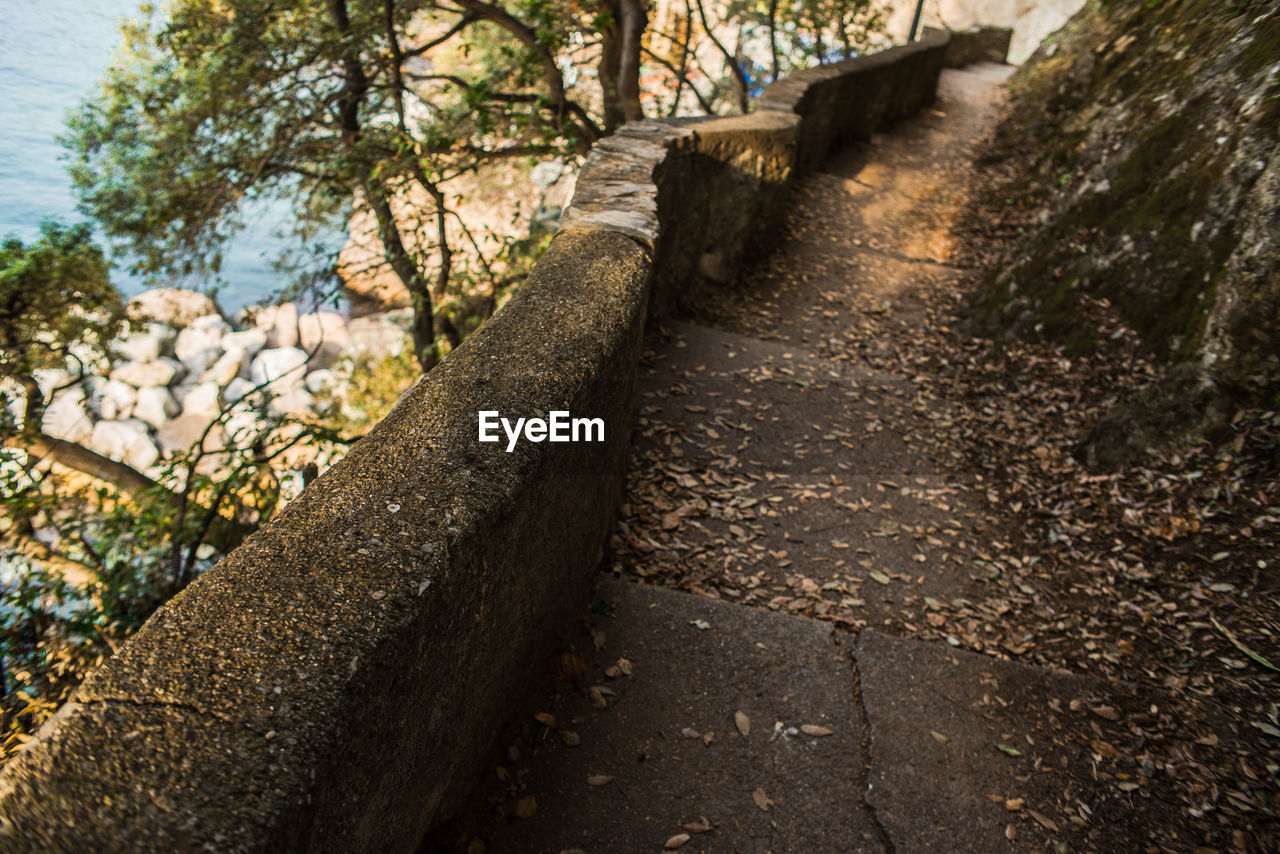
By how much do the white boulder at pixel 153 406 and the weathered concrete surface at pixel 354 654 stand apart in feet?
63.4

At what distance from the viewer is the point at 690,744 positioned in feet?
8.47

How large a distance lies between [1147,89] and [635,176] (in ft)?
13.4

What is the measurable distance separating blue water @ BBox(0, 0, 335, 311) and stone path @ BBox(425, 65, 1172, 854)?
475 centimetres

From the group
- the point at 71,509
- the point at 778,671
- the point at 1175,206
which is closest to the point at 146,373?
the point at 71,509

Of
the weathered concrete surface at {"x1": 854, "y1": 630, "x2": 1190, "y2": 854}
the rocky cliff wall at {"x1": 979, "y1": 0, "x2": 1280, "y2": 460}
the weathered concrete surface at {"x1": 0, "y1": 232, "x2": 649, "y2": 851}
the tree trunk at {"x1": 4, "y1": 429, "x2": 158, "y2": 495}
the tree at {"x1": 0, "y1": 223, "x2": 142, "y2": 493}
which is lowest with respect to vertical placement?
the tree trunk at {"x1": 4, "y1": 429, "x2": 158, "y2": 495}

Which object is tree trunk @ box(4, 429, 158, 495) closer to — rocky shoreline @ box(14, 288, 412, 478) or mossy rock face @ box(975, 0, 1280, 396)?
mossy rock face @ box(975, 0, 1280, 396)

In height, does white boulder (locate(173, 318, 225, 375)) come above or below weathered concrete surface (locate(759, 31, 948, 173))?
below

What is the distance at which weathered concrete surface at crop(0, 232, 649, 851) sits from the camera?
1.15 m

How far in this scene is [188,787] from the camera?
3.80 ft

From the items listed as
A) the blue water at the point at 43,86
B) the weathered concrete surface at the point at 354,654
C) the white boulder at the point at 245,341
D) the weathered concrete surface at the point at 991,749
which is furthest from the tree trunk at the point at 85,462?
the white boulder at the point at 245,341

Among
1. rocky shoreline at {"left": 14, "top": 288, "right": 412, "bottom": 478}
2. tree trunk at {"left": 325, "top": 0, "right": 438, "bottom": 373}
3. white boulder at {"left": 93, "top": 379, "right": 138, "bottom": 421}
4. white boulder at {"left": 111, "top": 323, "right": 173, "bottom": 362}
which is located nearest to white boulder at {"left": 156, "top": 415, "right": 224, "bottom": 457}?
rocky shoreline at {"left": 14, "top": 288, "right": 412, "bottom": 478}

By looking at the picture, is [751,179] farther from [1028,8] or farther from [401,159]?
[1028,8]

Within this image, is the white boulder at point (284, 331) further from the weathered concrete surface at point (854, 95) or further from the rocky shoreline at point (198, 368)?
the weathered concrete surface at point (854, 95)

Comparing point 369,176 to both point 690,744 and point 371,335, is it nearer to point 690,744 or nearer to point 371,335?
point 690,744
